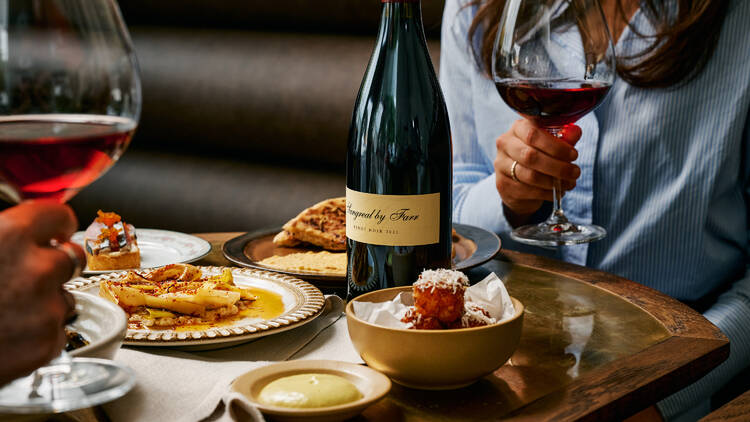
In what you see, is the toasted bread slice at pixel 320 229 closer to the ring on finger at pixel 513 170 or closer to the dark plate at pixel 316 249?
the dark plate at pixel 316 249

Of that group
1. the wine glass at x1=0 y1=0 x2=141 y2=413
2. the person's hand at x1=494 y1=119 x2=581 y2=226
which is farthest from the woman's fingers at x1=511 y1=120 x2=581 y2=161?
the wine glass at x1=0 y1=0 x2=141 y2=413

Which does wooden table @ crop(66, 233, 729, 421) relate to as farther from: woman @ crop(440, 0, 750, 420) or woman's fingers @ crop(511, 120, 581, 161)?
woman @ crop(440, 0, 750, 420)

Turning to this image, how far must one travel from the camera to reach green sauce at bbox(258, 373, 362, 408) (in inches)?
23.7

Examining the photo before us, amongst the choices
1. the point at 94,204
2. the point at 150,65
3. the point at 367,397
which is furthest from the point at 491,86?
the point at 94,204

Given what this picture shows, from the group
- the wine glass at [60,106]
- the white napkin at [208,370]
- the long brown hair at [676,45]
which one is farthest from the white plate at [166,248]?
the long brown hair at [676,45]

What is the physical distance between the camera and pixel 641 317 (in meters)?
0.95

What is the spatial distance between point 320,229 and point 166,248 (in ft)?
0.90

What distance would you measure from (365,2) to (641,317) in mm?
1530

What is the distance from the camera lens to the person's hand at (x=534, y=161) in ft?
3.77

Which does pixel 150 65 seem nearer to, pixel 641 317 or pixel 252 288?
pixel 252 288

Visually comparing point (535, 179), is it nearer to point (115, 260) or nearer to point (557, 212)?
point (557, 212)

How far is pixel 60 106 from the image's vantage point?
1.69 feet

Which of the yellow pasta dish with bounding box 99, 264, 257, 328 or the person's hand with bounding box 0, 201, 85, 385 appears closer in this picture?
the person's hand with bounding box 0, 201, 85, 385

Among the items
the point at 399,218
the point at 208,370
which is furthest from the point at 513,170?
the point at 208,370
